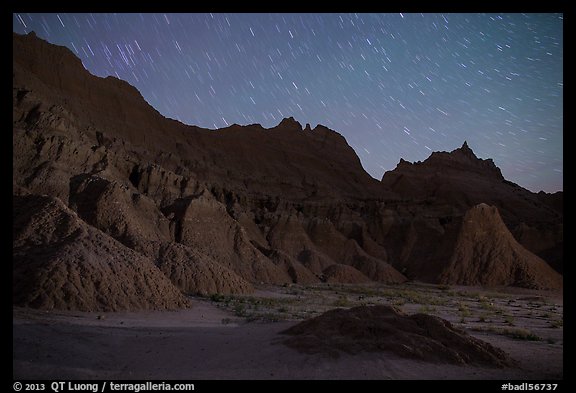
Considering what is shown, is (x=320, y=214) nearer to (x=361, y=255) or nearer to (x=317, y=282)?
(x=361, y=255)

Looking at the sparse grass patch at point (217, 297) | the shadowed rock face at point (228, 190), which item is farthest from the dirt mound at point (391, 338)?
the sparse grass patch at point (217, 297)

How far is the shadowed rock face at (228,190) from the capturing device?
3694cm

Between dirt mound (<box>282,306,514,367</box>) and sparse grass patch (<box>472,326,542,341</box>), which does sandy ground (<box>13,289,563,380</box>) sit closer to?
dirt mound (<box>282,306,514,367</box>)

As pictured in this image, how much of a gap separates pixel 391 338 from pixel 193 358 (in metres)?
4.95

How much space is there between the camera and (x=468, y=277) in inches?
2004

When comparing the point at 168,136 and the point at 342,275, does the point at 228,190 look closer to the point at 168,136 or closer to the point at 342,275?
the point at 168,136

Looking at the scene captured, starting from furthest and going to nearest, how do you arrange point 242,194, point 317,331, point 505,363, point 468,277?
point 242,194
point 468,277
point 317,331
point 505,363

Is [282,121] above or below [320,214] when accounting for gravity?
above

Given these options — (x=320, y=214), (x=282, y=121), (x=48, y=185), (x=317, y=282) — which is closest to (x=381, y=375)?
(x=48, y=185)

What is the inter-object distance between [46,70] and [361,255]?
179 feet

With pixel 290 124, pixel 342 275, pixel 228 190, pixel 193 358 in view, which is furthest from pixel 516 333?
pixel 290 124

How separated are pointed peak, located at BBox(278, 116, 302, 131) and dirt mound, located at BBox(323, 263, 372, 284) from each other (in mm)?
70713
